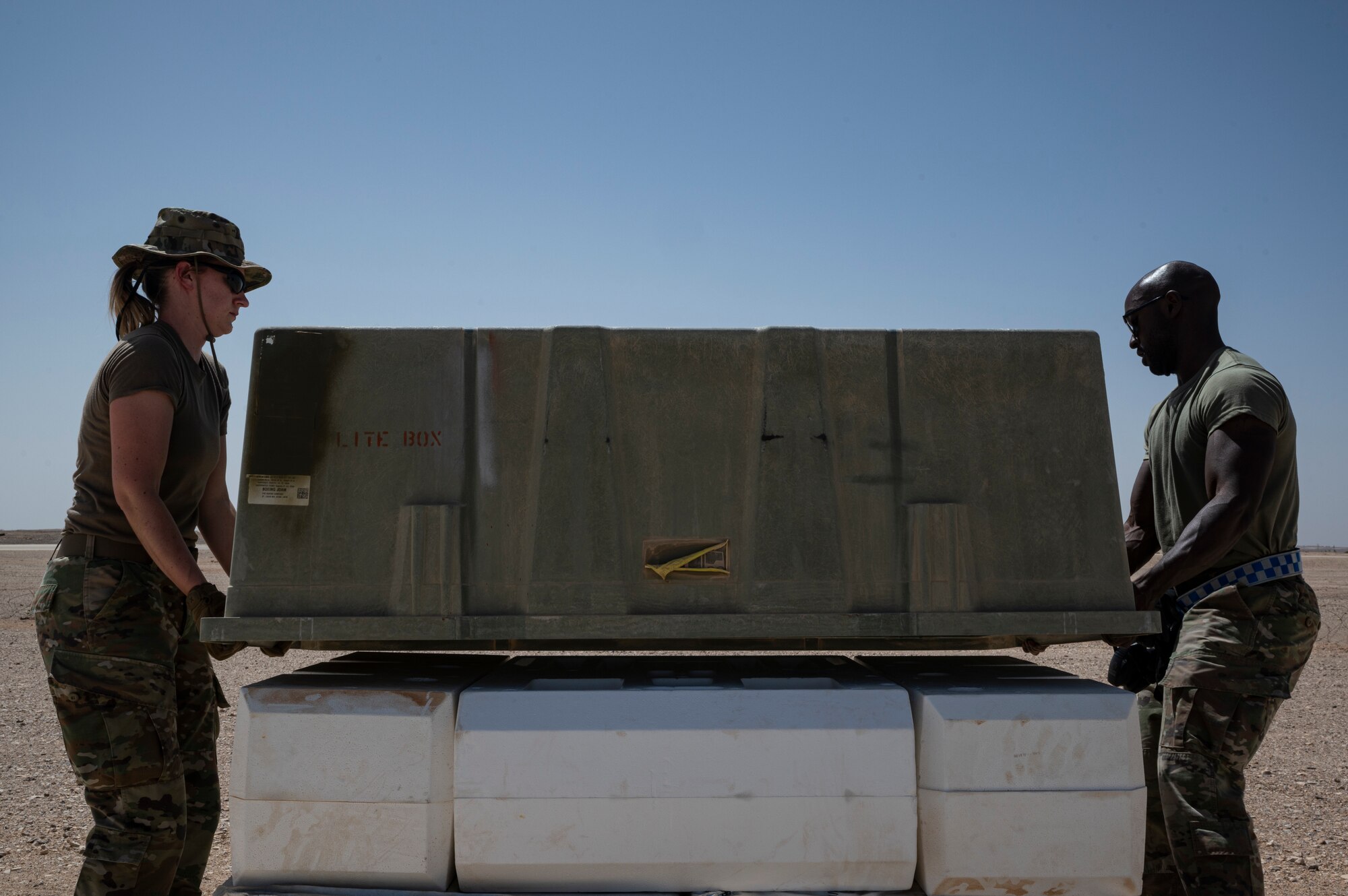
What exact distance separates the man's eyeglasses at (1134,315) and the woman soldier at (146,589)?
10.1 ft

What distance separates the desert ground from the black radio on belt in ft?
→ 5.41

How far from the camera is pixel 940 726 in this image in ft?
7.73

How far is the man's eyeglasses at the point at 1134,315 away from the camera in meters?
3.34

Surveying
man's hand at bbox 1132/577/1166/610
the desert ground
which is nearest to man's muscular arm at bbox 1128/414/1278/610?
man's hand at bbox 1132/577/1166/610

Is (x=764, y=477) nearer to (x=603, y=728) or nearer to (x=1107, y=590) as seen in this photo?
(x=603, y=728)

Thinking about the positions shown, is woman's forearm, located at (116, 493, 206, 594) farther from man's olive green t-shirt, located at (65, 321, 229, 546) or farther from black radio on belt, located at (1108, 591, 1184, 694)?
black radio on belt, located at (1108, 591, 1184, 694)

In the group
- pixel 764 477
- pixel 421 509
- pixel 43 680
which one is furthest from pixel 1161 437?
pixel 43 680

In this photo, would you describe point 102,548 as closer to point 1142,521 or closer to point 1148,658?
point 1148,658

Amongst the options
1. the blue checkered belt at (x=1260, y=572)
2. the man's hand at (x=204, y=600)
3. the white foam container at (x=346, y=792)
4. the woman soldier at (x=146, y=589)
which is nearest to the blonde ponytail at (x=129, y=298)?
the woman soldier at (x=146, y=589)

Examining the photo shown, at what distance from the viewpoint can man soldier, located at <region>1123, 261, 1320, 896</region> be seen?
2811 mm

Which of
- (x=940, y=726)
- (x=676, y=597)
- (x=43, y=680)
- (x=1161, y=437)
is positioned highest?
(x=1161, y=437)

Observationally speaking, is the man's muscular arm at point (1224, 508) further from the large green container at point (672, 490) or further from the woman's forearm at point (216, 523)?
the woman's forearm at point (216, 523)

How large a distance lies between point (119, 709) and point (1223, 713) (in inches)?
125

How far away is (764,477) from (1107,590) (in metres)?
0.95
